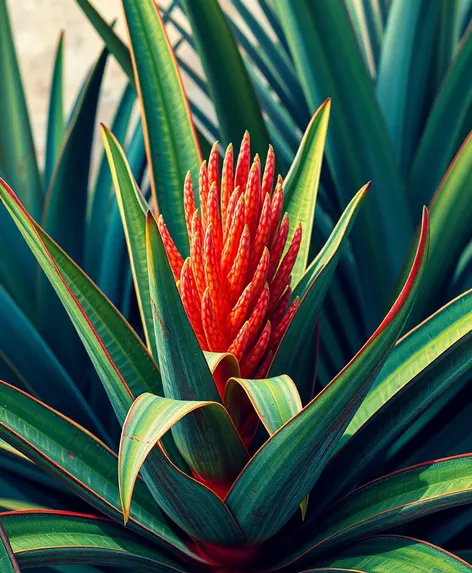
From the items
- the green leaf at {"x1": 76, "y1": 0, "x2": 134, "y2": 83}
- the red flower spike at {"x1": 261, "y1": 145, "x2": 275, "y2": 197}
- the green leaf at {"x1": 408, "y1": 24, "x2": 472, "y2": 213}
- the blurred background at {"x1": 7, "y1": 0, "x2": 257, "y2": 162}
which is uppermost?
the blurred background at {"x1": 7, "y1": 0, "x2": 257, "y2": 162}

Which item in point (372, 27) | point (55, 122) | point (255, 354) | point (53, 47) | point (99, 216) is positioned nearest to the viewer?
point (255, 354)

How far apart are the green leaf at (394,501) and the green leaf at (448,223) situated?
0.20 m

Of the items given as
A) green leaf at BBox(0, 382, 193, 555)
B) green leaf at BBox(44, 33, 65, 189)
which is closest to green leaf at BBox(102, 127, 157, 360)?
green leaf at BBox(0, 382, 193, 555)

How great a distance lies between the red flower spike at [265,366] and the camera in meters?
0.54

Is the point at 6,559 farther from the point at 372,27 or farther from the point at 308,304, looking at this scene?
the point at 372,27

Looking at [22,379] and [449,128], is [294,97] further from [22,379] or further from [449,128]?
[22,379]

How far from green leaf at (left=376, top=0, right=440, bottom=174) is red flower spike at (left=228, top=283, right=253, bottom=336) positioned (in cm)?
46

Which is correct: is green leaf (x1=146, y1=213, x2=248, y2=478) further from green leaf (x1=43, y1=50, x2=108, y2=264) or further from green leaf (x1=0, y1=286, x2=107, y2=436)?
green leaf (x1=43, y1=50, x2=108, y2=264)

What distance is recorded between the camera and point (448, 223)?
0.65 meters

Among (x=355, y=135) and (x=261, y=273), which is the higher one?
(x=355, y=135)

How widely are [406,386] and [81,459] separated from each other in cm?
23

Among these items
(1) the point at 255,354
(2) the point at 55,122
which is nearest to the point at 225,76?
(1) the point at 255,354

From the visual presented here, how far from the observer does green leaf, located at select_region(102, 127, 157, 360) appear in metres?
0.62

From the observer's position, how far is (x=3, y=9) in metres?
0.90
